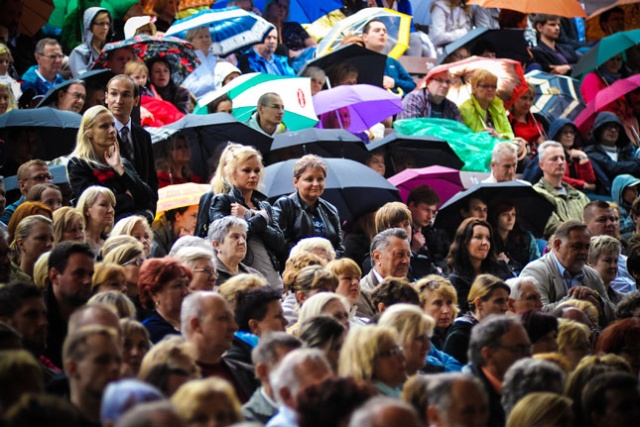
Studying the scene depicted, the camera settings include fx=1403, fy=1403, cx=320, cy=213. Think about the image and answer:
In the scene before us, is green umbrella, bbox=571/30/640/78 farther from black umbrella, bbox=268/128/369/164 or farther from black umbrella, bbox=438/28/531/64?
black umbrella, bbox=268/128/369/164

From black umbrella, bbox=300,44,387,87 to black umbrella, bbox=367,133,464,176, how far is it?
5.17ft

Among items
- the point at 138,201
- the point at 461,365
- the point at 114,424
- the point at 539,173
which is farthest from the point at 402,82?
the point at 114,424

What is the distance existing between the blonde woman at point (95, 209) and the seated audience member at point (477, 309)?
7.73 feet

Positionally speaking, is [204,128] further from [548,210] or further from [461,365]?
[461,365]

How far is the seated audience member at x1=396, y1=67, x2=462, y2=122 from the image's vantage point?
47.1 feet

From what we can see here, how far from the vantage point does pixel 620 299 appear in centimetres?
1116

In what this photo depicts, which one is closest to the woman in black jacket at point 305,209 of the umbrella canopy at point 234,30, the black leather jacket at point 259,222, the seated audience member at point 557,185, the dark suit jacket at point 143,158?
the black leather jacket at point 259,222

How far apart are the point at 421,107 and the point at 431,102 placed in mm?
129

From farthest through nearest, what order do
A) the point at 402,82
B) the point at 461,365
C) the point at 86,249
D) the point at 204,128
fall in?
the point at 402,82, the point at 204,128, the point at 461,365, the point at 86,249

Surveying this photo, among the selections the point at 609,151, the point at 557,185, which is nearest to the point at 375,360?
the point at 557,185

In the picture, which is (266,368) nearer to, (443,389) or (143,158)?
(443,389)

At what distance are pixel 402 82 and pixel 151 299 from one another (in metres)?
8.02

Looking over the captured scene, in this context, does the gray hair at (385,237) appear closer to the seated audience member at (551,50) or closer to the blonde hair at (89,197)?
the blonde hair at (89,197)

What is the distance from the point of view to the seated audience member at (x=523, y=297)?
9609 millimetres
